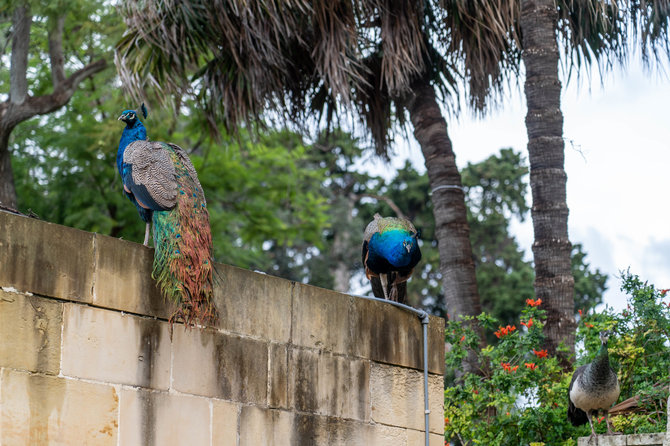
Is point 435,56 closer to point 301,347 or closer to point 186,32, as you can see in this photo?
point 186,32

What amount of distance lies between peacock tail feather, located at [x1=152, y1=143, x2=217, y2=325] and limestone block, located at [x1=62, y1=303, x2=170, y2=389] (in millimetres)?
172

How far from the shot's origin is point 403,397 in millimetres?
6223

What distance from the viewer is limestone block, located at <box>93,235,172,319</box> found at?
4.67m

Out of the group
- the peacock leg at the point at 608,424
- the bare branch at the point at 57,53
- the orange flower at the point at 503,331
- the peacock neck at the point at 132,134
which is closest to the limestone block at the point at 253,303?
the peacock neck at the point at 132,134

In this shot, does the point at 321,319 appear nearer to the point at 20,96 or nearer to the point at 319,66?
the point at 319,66

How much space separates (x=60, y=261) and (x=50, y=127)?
13.4m

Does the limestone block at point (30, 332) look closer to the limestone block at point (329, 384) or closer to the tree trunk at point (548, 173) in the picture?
the limestone block at point (329, 384)

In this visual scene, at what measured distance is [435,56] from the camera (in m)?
11.7

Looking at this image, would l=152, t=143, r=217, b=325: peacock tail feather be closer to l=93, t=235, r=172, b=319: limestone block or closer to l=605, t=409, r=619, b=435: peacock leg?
l=93, t=235, r=172, b=319: limestone block

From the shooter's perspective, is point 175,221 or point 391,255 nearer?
point 175,221

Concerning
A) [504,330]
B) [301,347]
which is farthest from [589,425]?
[301,347]

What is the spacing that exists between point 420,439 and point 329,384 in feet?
3.03

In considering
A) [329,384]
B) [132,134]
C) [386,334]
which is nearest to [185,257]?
[329,384]

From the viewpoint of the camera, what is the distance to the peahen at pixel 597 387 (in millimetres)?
7801
